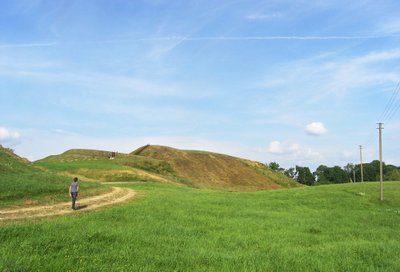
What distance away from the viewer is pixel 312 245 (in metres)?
16.1

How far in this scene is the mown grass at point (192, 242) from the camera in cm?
1069

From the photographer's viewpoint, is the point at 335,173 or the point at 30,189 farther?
the point at 335,173

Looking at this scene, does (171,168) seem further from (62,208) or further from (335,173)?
(335,173)

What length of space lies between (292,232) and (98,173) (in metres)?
40.1

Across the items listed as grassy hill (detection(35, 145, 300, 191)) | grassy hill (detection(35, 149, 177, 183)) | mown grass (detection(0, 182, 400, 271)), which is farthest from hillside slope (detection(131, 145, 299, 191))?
mown grass (detection(0, 182, 400, 271))

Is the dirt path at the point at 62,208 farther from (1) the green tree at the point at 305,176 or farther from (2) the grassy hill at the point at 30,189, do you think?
(1) the green tree at the point at 305,176

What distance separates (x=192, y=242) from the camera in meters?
14.6

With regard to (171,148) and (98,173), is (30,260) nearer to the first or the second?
(98,173)

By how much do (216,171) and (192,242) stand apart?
63.1 metres

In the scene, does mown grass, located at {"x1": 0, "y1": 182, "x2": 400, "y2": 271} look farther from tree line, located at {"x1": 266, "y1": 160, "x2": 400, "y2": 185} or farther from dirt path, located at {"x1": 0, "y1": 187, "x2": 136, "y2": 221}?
tree line, located at {"x1": 266, "y1": 160, "x2": 400, "y2": 185}

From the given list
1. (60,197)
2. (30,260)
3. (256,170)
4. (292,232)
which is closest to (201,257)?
(30,260)

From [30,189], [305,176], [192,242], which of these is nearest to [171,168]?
[30,189]

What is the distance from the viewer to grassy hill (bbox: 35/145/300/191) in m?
56.9

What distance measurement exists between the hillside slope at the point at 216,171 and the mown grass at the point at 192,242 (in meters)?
43.9
